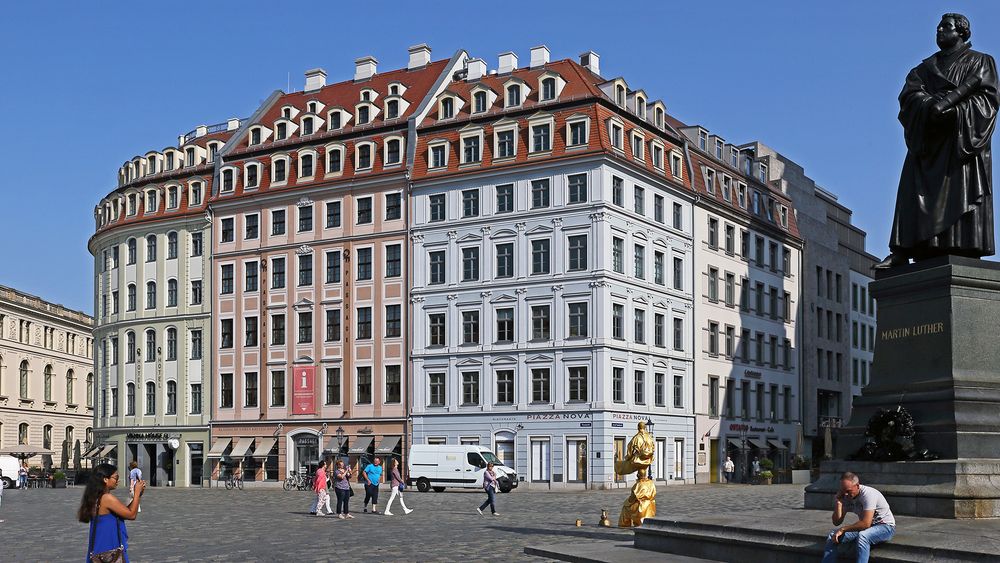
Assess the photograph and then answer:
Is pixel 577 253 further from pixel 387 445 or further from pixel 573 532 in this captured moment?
pixel 573 532

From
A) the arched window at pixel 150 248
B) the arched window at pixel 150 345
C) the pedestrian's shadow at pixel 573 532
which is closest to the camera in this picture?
the pedestrian's shadow at pixel 573 532

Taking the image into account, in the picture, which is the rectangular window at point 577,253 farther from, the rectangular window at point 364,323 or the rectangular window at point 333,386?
the rectangular window at point 333,386

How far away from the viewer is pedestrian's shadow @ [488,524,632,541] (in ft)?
82.3

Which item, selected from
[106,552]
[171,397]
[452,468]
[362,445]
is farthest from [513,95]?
[106,552]

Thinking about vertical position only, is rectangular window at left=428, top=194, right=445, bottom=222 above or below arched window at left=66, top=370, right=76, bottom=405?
above

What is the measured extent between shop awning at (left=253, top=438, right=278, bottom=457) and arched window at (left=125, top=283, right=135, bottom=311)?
14269mm

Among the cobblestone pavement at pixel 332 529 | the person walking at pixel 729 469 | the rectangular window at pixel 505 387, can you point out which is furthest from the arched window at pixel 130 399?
the person walking at pixel 729 469

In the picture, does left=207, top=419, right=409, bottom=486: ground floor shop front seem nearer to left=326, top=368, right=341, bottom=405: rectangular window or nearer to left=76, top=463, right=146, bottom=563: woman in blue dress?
left=326, top=368, right=341, bottom=405: rectangular window

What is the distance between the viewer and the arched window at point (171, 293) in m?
75.4

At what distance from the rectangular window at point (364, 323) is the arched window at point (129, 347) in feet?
58.1

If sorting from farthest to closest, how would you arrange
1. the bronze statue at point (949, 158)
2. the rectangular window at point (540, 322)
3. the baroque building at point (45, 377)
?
1. the baroque building at point (45, 377)
2. the rectangular window at point (540, 322)
3. the bronze statue at point (949, 158)

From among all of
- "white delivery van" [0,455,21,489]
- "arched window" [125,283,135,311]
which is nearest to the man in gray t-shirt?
"arched window" [125,283,135,311]

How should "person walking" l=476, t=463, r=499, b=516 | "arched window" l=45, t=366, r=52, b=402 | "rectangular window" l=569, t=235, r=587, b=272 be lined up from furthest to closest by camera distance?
"arched window" l=45, t=366, r=52, b=402 < "rectangular window" l=569, t=235, r=587, b=272 < "person walking" l=476, t=463, r=499, b=516

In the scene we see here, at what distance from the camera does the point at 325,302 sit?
6906 cm
